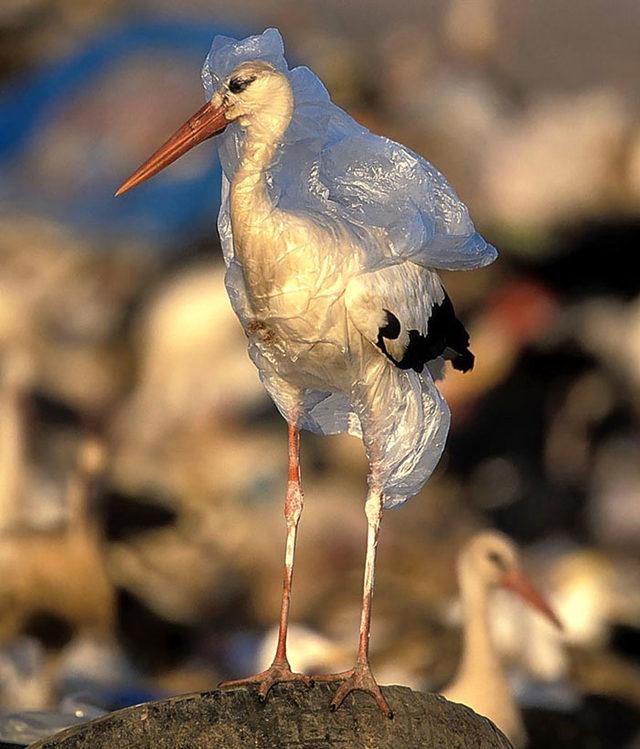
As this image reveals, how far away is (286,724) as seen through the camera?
15.9 ft

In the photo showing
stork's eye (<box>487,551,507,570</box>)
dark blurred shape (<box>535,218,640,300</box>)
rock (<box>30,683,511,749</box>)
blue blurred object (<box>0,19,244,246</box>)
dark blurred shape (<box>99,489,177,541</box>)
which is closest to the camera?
rock (<box>30,683,511,749</box>)

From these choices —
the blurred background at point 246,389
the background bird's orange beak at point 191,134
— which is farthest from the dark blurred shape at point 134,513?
the background bird's orange beak at point 191,134

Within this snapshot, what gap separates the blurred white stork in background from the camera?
25.6ft

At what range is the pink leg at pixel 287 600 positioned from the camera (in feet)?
16.4

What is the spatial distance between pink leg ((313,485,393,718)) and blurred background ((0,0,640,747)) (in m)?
4.17

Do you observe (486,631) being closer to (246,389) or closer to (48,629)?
→ (48,629)

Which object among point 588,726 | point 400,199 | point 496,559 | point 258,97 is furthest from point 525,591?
point 258,97

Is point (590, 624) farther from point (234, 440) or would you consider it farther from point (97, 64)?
point (97, 64)


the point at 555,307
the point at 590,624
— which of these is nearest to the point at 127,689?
the point at 590,624

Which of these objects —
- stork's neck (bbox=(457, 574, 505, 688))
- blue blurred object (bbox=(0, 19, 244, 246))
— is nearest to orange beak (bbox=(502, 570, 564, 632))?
stork's neck (bbox=(457, 574, 505, 688))

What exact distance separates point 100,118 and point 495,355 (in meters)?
3.00

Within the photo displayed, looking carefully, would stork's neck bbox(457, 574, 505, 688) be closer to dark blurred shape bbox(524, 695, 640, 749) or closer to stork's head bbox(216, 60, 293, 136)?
dark blurred shape bbox(524, 695, 640, 749)

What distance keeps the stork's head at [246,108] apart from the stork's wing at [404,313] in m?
0.44

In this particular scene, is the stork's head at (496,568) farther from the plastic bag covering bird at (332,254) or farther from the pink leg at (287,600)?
the plastic bag covering bird at (332,254)
